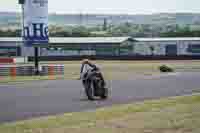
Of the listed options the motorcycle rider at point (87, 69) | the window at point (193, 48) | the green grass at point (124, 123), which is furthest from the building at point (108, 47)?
the green grass at point (124, 123)

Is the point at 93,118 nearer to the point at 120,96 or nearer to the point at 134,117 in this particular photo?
the point at 134,117

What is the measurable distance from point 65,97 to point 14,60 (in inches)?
1534

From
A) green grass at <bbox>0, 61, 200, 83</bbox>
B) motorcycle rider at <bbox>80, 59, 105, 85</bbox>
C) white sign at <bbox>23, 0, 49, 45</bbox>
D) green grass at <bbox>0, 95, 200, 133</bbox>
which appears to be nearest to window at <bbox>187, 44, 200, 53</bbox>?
green grass at <bbox>0, 61, 200, 83</bbox>

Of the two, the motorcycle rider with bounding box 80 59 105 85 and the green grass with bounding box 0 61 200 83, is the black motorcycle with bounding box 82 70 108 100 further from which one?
the green grass with bounding box 0 61 200 83

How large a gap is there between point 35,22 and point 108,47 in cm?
4881

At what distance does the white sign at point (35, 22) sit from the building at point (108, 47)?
129 feet

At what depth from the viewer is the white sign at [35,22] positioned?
33.8 meters

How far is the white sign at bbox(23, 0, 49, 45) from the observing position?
111 ft

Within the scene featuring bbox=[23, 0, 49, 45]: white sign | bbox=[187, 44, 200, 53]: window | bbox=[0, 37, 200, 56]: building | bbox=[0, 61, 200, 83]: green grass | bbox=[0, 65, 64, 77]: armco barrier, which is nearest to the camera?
bbox=[0, 61, 200, 83]: green grass

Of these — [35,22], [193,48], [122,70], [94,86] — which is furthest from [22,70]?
[193,48]

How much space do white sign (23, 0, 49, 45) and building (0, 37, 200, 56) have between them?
129 feet

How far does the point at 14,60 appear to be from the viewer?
186 feet

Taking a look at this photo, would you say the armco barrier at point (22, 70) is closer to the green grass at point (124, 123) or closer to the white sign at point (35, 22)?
the white sign at point (35, 22)

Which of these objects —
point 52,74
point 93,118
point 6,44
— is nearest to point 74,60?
point 6,44
